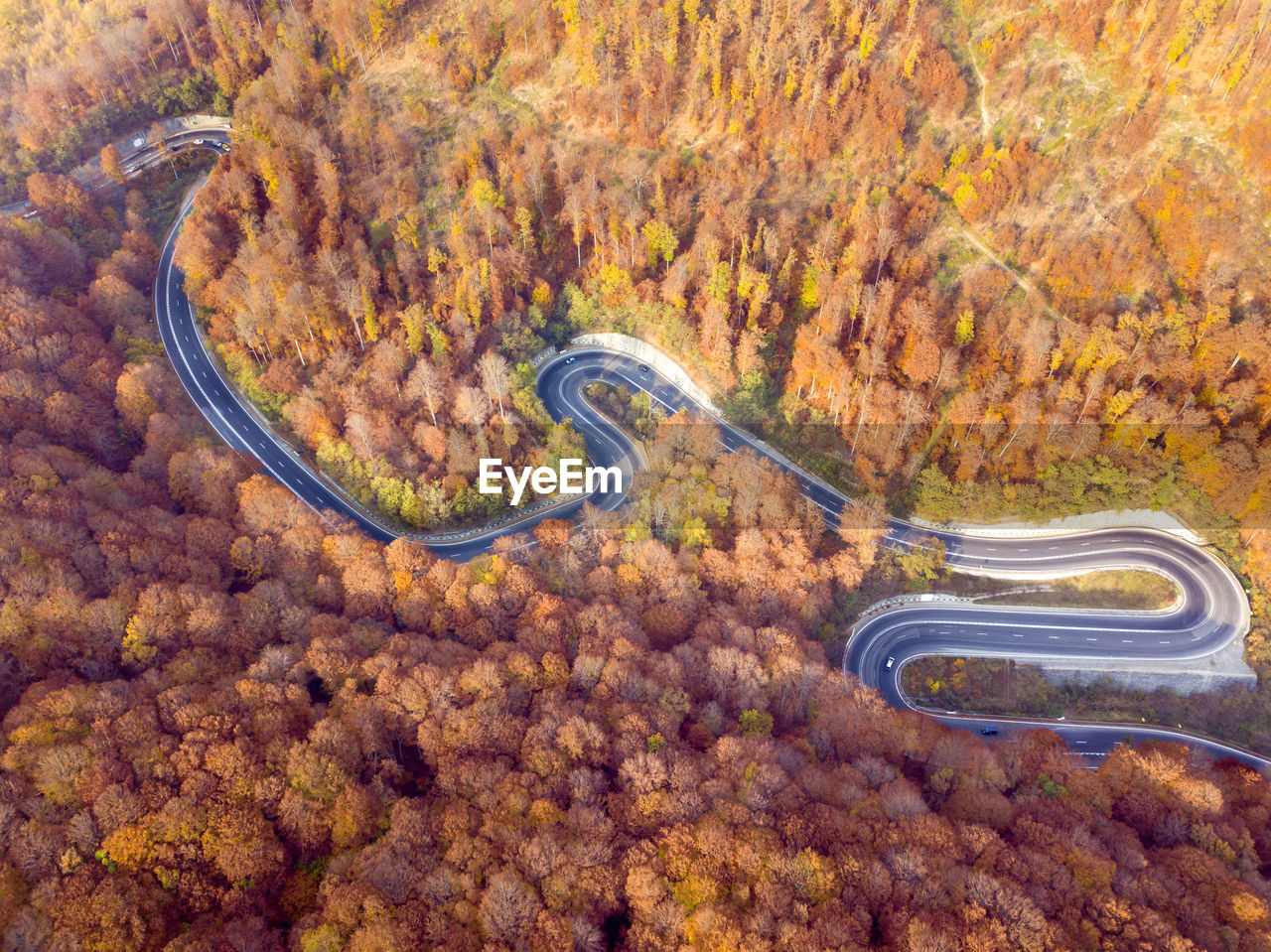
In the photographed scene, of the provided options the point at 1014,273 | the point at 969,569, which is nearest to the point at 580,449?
the point at 969,569

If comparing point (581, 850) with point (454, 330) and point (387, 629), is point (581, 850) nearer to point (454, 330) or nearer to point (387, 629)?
point (387, 629)

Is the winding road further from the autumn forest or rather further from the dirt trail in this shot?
the dirt trail

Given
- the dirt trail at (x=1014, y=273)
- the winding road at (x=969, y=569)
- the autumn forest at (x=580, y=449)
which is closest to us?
the autumn forest at (x=580, y=449)

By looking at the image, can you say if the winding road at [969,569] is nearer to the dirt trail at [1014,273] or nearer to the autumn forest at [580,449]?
the autumn forest at [580,449]

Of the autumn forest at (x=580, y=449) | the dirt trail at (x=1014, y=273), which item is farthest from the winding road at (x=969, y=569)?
the dirt trail at (x=1014, y=273)

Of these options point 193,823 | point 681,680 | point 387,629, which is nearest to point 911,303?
point 681,680

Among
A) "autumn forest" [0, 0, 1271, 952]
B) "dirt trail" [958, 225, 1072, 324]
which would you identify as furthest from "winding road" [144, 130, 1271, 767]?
"dirt trail" [958, 225, 1072, 324]

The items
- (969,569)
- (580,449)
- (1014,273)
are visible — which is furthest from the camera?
(1014,273)

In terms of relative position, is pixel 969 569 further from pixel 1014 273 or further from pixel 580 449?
pixel 580 449
